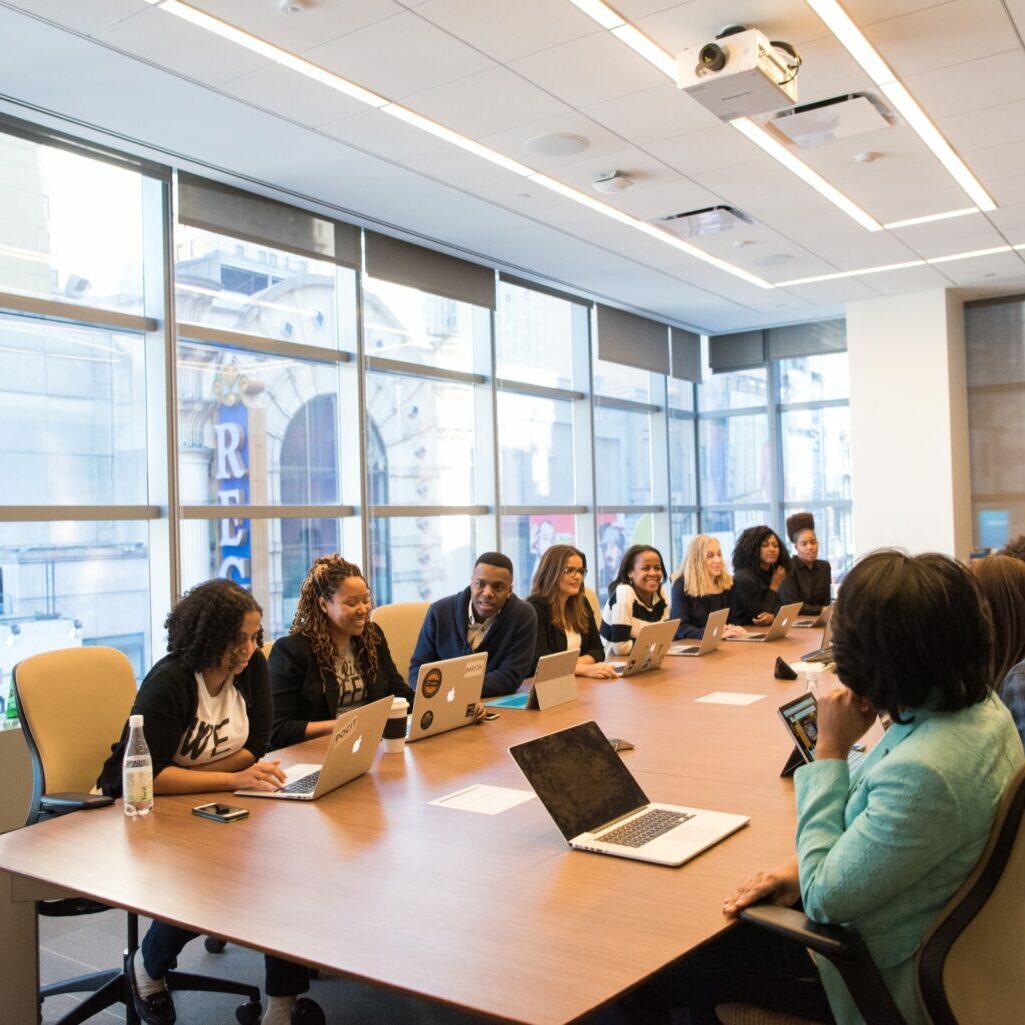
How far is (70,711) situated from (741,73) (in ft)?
10.2

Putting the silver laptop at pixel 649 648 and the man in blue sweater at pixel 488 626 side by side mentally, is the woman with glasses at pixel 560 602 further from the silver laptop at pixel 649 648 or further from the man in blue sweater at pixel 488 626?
the man in blue sweater at pixel 488 626

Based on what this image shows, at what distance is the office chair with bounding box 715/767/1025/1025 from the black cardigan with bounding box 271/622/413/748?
204cm

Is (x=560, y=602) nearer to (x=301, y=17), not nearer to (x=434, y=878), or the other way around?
(x=301, y=17)

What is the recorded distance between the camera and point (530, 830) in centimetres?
226

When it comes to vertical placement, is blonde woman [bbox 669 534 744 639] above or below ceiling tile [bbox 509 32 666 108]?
below

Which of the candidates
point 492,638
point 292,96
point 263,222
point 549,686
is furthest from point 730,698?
point 263,222

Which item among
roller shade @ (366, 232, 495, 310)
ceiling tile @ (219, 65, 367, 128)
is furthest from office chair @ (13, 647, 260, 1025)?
roller shade @ (366, 232, 495, 310)

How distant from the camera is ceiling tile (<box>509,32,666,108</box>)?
3.96 m

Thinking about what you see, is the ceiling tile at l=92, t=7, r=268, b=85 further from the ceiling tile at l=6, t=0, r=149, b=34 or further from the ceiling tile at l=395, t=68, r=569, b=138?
the ceiling tile at l=395, t=68, r=569, b=138

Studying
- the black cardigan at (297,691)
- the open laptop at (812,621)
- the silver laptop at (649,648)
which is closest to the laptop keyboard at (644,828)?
the black cardigan at (297,691)

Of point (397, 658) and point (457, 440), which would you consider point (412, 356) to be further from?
point (397, 658)

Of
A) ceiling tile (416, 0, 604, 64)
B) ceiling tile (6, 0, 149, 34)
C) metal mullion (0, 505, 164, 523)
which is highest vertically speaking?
ceiling tile (6, 0, 149, 34)

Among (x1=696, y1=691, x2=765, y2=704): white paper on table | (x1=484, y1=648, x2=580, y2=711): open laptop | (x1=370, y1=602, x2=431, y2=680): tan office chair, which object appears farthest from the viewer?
(x1=370, y1=602, x2=431, y2=680): tan office chair

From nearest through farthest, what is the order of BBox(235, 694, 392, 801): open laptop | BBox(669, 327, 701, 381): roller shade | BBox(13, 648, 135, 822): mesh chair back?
BBox(235, 694, 392, 801): open laptop < BBox(13, 648, 135, 822): mesh chair back < BBox(669, 327, 701, 381): roller shade
